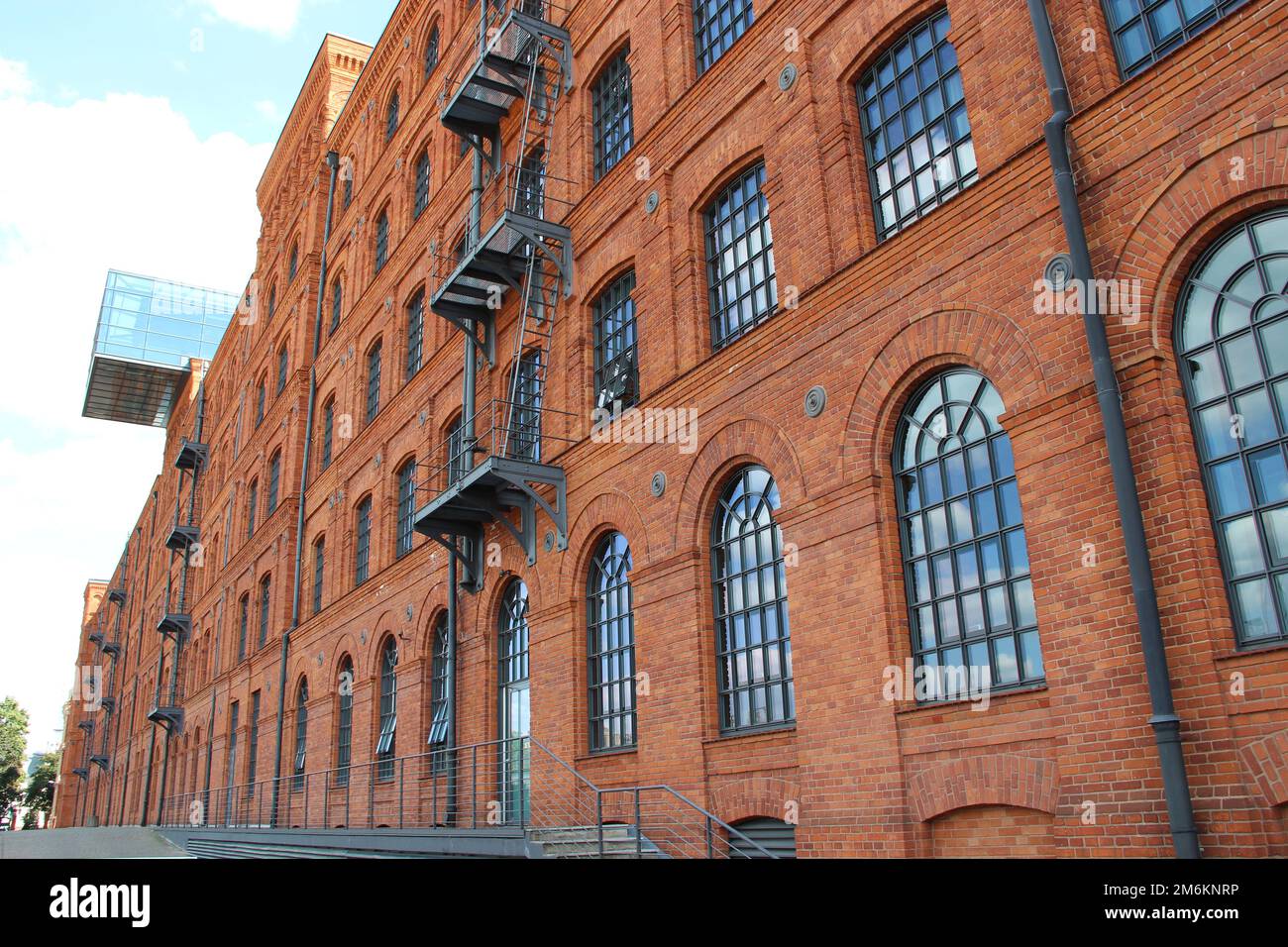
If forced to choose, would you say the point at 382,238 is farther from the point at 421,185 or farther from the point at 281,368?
the point at 281,368

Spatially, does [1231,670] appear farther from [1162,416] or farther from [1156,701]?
[1162,416]

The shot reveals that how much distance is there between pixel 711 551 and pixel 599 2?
9582 millimetres

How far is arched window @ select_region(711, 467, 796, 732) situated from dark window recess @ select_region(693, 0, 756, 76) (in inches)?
230

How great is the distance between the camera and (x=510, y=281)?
1720 centimetres

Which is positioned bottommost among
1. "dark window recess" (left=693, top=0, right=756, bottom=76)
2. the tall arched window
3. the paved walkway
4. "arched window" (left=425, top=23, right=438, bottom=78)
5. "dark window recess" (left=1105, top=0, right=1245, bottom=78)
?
the paved walkway

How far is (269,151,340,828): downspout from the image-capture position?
26188 millimetres

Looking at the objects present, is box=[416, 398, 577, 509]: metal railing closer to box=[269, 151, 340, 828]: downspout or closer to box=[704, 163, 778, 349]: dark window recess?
box=[704, 163, 778, 349]: dark window recess

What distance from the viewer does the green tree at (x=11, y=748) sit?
8719 cm

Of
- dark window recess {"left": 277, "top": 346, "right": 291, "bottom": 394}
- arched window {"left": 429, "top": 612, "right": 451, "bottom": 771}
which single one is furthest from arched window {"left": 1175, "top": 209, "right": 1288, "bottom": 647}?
dark window recess {"left": 277, "top": 346, "right": 291, "bottom": 394}

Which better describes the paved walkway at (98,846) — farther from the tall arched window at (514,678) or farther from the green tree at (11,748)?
the green tree at (11,748)

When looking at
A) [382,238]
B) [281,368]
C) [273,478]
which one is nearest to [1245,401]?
[382,238]

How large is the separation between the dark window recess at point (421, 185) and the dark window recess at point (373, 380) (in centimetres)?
348

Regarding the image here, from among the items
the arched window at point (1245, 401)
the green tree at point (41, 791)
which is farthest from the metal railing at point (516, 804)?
the green tree at point (41, 791)
